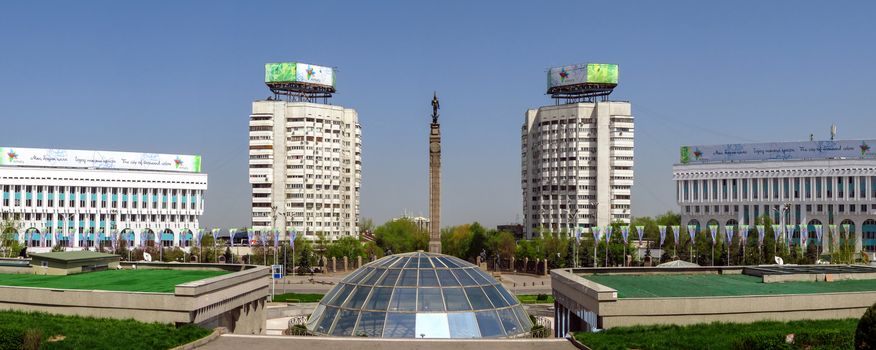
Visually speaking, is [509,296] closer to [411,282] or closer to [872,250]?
[411,282]

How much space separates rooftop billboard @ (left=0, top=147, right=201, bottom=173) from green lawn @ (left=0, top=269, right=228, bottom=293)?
90.7m

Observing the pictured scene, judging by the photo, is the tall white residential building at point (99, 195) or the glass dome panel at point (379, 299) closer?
the glass dome panel at point (379, 299)

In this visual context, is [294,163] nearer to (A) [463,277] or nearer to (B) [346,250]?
(B) [346,250]

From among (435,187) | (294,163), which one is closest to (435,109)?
(435,187)

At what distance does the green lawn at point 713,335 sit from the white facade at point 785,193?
96.6m

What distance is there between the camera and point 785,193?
136875mm

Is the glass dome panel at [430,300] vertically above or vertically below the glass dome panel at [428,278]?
below

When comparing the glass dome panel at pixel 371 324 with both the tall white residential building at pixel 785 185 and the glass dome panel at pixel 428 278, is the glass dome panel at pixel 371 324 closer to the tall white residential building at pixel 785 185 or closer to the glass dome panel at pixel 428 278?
the glass dome panel at pixel 428 278

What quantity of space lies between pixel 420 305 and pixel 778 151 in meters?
115

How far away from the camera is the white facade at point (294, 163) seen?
5581 inches

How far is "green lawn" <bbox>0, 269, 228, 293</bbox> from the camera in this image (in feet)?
130

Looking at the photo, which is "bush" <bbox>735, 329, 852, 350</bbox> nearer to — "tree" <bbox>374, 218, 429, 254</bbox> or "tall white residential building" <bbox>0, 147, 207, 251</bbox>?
"tall white residential building" <bbox>0, 147, 207, 251</bbox>

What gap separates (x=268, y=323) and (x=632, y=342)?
29.0 metres

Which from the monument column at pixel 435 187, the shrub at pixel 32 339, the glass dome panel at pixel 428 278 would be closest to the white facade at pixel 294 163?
the monument column at pixel 435 187
